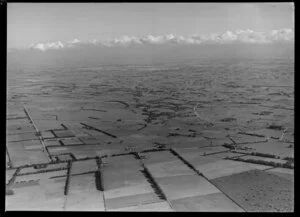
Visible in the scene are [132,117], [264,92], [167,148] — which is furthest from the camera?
[264,92]

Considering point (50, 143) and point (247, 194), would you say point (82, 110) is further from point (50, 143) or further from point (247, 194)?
point (247, 194)

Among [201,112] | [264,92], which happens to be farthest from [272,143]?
[264,92]

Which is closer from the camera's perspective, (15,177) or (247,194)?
(247,194)

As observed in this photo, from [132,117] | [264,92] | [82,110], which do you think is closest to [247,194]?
[132,117]

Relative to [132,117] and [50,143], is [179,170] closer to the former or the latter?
[50,143]
